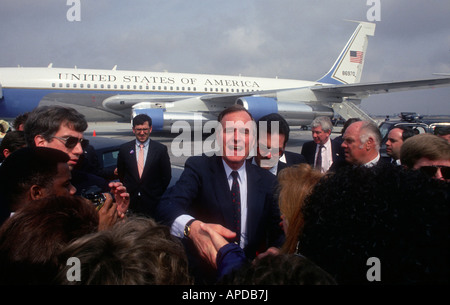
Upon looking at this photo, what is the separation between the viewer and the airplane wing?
1249cm

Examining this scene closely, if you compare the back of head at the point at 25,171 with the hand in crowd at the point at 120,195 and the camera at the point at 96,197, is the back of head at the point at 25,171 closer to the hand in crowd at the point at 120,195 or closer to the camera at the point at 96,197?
the camera at the point at 96,197

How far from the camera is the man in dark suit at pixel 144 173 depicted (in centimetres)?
A: 356

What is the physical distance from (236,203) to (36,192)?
3.41 feet

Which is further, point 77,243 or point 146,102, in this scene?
point 146,102

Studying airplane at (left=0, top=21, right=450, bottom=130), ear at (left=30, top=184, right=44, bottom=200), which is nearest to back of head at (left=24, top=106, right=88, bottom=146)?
ear at (left=30, top=184, right=44, bottom=200)

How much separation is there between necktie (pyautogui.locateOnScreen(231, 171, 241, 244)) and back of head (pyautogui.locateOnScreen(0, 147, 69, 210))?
3.18ft

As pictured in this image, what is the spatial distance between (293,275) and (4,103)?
16.9 metres

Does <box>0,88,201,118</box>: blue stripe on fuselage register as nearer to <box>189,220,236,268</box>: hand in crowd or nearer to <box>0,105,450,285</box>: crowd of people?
<box>0,105,450,285</box>: crowd of people

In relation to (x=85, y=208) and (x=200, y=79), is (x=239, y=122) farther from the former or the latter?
(x=200, y=79)

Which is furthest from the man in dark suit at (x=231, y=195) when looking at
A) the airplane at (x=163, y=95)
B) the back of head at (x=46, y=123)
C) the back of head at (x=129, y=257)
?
the airplane at (x=163, y=95)

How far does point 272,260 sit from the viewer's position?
2.29 feet

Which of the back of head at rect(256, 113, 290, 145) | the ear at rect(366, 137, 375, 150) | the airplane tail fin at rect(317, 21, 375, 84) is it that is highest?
the airplane tail fin at rect(317, 21, 375, 84)

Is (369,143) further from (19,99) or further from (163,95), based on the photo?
(19,99)
